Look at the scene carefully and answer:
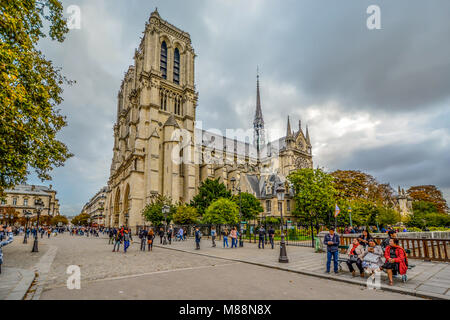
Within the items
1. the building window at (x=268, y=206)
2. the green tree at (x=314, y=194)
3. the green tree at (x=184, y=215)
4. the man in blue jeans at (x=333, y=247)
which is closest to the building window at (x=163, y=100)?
the green tree at (x=184, y=215)

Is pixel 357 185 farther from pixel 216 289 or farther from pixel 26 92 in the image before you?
pixel 26 92

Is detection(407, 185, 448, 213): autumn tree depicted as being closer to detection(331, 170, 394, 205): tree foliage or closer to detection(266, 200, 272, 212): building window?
detection(331, 170, 394, 205): tree foliage

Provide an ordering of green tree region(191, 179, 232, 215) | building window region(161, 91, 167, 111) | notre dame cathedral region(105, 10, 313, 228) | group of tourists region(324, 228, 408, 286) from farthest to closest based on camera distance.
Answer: building window region(161, 91, 167, 111) → notre dame cathedral region(105, 10, 313, 228) → green tree region(191, 179, 232, 215) → group of tourists region(324, 228, 408, 286)

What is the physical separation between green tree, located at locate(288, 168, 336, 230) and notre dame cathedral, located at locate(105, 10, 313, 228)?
384 centimetres

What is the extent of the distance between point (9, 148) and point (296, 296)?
1106cm

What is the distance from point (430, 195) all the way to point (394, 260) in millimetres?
68248

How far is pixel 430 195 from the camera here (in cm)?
5684

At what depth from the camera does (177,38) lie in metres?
51.1

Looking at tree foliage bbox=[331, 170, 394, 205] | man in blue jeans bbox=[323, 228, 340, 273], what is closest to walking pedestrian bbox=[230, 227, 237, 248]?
man in blue jeans bbox=[323, 228, 340, 273]

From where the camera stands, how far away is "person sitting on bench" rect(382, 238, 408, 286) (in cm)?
649

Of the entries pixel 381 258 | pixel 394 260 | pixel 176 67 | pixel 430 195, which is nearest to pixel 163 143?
pixel 176 67

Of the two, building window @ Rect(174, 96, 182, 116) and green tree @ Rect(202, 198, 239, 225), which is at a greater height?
building window @ Rect(174, 96, 182, 116)
